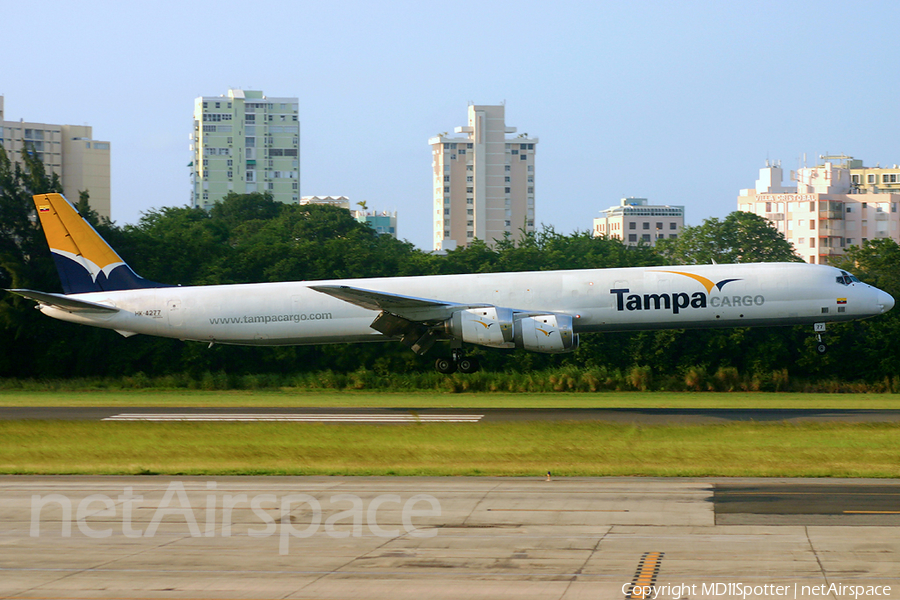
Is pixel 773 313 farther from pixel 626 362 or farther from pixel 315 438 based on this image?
pixel 315 438

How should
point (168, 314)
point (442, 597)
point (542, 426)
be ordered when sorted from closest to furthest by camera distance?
point (442, 597)
point (542, 426)
point (168, 314)

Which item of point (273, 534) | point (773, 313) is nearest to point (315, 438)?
point (273, 534)

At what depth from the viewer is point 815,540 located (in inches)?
516

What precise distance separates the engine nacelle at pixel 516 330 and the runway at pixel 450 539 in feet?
56.7

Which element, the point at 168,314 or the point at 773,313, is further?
the point at 168,314

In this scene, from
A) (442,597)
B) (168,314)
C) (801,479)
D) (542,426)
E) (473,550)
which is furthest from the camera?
(168,314)

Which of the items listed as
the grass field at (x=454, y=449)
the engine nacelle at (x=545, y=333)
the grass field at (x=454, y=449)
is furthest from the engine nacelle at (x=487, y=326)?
the grass field at (x=454, y=449)

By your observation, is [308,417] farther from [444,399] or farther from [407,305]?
[444,399]

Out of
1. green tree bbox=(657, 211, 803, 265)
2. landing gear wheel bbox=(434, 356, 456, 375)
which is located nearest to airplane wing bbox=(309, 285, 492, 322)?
landing gear wheel bbox=(434, 356, 456, 375)

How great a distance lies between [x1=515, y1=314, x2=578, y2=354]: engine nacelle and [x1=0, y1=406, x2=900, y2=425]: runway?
2.78 metres

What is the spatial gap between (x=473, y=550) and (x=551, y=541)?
1258mm

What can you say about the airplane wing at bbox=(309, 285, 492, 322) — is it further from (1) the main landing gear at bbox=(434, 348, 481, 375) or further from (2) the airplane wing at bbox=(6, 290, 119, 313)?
(2) the airplane wing at bbox=(6, 290, 119, 313)

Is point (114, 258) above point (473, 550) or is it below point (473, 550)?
above

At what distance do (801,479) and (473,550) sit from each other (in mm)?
9378
